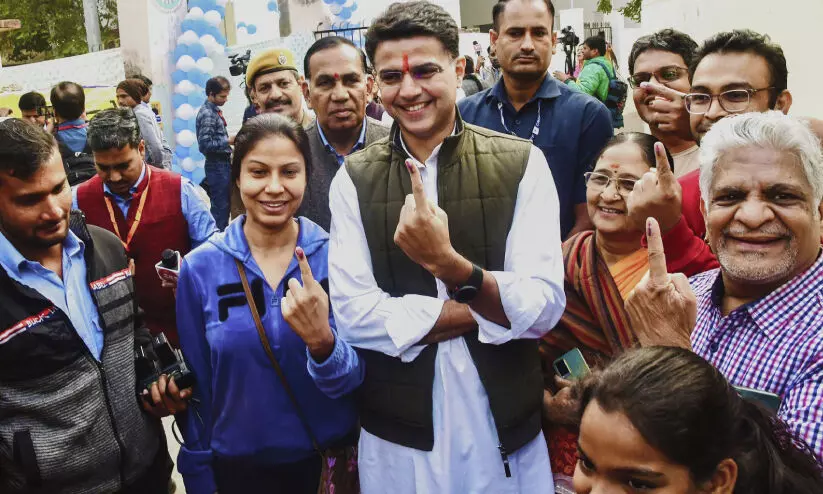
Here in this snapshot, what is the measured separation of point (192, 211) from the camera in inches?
129

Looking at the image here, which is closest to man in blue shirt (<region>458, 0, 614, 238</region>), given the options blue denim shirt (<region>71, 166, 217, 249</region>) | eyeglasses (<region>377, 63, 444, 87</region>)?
eyeglasses (<region>377, 63, 444, 87</region>)

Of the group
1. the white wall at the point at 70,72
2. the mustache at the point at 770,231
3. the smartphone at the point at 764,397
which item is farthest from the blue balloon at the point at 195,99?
the smartphone at the point at 764,397

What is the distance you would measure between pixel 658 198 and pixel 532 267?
0.43 metres

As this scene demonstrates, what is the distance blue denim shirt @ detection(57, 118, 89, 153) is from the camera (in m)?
5.64

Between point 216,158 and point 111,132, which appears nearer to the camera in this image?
point 111,132

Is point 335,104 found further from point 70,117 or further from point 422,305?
point 70,117

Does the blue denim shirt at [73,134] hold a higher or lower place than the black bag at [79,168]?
higher

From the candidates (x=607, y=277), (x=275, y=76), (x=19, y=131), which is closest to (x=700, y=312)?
(x=607, y=277)

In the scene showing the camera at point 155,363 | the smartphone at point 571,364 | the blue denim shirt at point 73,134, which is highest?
the blue denim shirt at point 73,134

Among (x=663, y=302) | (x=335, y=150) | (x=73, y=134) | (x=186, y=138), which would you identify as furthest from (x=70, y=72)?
(x=663, y=302)

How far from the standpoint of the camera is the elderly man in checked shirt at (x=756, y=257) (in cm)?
164

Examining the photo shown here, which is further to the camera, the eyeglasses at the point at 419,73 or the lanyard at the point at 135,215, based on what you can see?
the lanyard at the point at 135,215

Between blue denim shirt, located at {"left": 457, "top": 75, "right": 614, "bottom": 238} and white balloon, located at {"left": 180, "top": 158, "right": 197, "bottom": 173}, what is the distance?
25.3 ft

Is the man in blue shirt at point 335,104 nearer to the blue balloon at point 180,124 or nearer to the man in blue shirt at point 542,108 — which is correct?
the man in blue shirt at point 542,108
